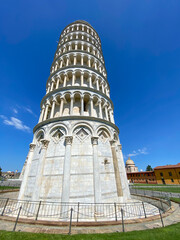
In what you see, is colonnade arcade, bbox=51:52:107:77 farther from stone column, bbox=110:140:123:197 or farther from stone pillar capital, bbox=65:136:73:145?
stone column, bbox=110:140:123:197

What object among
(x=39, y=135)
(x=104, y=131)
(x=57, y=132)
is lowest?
(x=57, y=132)

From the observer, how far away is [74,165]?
11.4 meters

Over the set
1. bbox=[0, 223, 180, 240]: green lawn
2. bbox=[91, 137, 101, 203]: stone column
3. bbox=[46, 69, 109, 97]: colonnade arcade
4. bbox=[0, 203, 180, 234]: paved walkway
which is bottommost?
bbox=[0, 203, 180, 234]: paved walkway

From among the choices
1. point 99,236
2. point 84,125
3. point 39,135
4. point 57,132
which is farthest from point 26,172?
point 99,236

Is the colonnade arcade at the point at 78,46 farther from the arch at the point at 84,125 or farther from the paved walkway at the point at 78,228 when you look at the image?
the paved walkway at the point at 78,228

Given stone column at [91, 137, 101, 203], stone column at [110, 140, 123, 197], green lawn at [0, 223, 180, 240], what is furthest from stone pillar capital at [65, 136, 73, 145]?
green lawn at [0, 223, 180, 240]

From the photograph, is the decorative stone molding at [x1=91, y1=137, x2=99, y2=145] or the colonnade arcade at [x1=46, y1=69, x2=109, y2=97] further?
the colonnade arcade at [x1=46, y1=69, x2=109, y2=97]

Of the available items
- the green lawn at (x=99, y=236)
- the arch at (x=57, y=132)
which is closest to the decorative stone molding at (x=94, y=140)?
the arch at (x=57, y=132)

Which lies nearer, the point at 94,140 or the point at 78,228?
the point at 78,228

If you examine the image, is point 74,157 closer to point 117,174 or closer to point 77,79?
point 117,174

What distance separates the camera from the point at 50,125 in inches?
544

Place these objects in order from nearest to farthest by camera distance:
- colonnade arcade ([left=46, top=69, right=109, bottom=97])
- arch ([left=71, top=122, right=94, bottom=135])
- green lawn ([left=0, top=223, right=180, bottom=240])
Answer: green lawn ([left=0, top=223, right=180, bottom=240]), arch ([left=71, top=122, right=94, bottom=135]), colonnade arcade ([left=46, top=69, right=109, bottom=97])

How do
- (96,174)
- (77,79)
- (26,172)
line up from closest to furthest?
(96,174) < (26,172) < (77,79)

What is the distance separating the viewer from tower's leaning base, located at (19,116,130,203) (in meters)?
10.5
